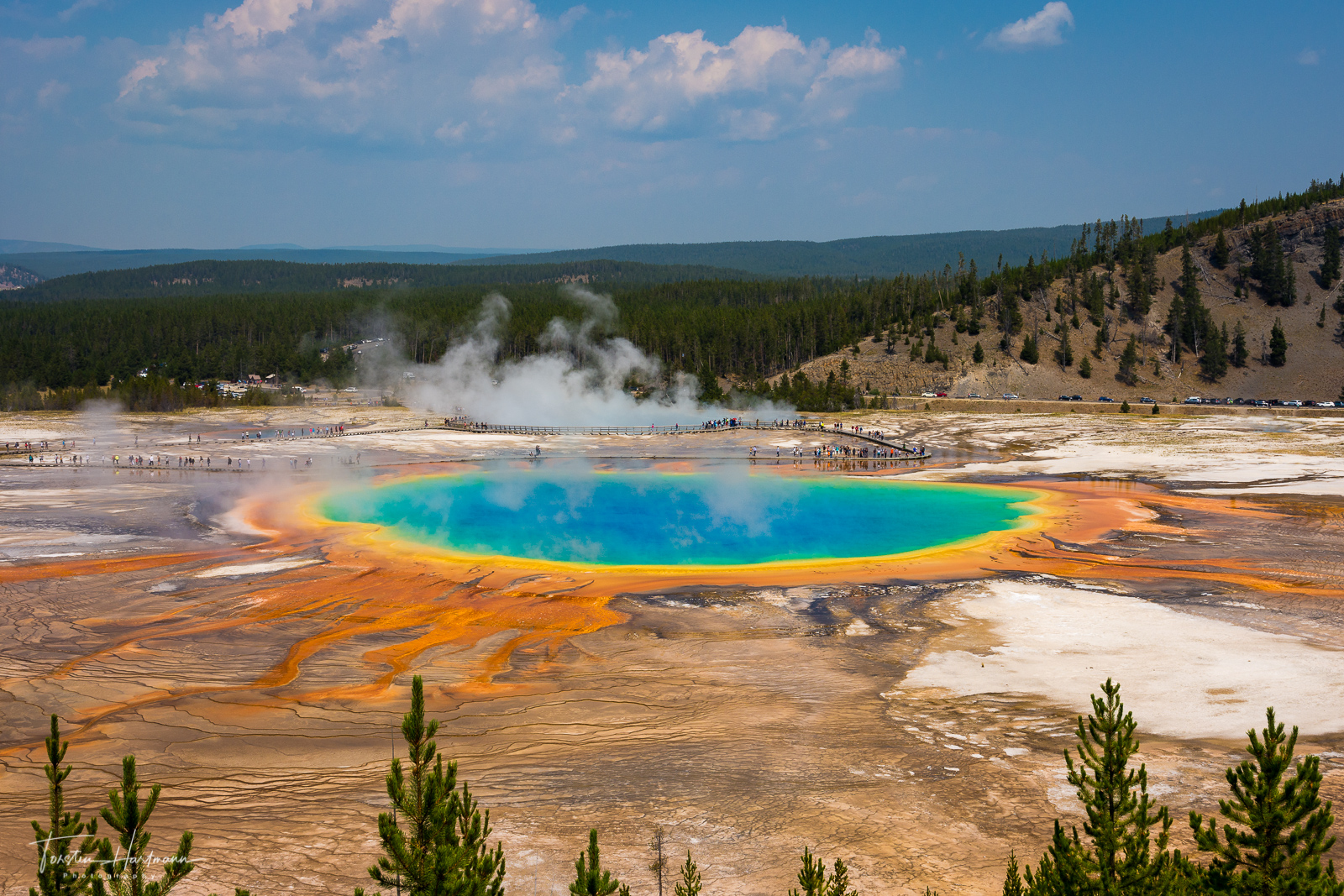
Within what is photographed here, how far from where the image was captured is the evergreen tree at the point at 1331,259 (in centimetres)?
9719

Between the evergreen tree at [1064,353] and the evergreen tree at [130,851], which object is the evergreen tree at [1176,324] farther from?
the evergreen tree at [130,851]

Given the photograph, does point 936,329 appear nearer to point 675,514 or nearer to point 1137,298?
point 1137,298

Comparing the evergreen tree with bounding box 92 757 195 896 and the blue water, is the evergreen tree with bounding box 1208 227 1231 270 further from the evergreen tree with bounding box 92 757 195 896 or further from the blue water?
the evergreen tree with bounding box 92 757 195 896

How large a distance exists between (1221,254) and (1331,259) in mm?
10404

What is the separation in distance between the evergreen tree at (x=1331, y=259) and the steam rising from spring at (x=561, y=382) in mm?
63613

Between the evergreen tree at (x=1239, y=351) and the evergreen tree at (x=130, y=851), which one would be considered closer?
the evergreen tree at (x=130, y=851)

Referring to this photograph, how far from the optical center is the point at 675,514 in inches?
1481

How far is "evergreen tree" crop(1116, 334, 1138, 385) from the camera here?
8831 centimetres

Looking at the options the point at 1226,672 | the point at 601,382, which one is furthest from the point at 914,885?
the point at 601,382

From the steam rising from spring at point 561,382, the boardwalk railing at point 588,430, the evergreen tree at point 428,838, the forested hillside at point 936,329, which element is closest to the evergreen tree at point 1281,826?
the evergreen tree at point 428,838

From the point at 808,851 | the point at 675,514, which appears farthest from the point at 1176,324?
the point at 808,851

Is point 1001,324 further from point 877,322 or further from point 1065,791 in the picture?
point 1065,791

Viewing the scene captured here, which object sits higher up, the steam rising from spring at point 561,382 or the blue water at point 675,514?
the steam rising from spring at point 561,382

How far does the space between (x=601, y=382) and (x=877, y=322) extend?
115ft
